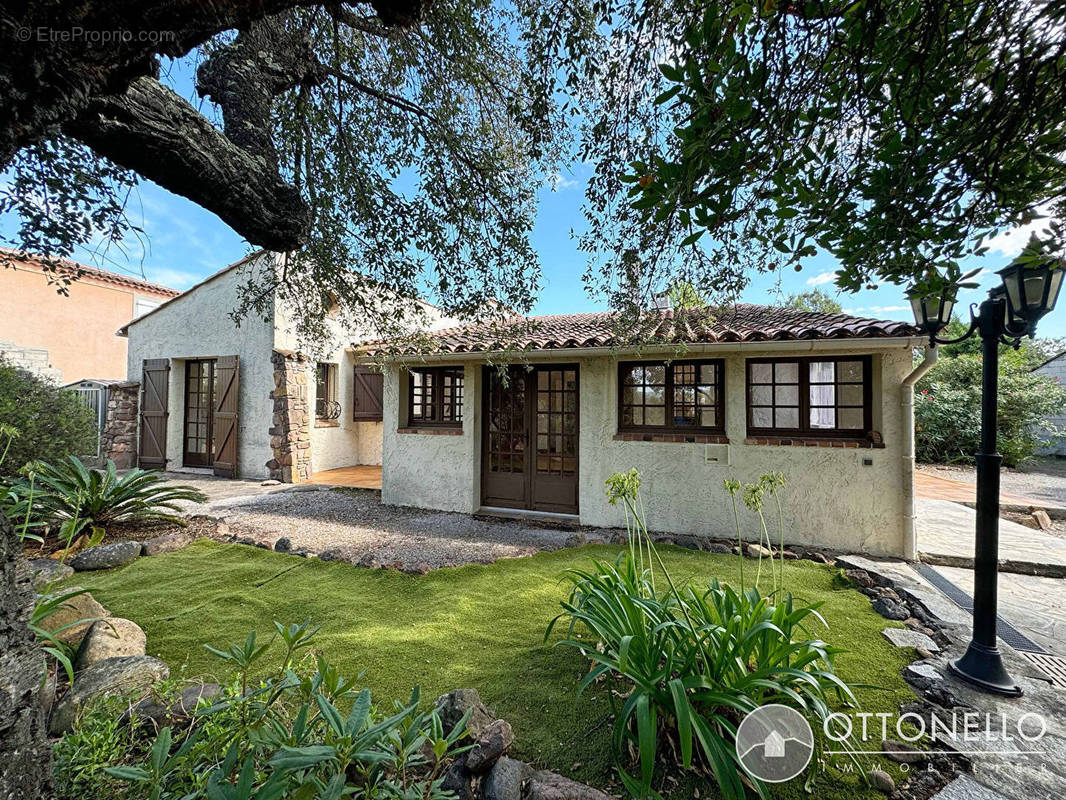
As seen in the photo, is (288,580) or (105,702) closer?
(105,702)

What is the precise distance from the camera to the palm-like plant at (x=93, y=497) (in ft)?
14.3

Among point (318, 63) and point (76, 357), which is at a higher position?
point (318, 63)

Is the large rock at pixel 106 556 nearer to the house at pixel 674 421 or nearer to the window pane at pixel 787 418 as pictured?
the house at pixel 674 421

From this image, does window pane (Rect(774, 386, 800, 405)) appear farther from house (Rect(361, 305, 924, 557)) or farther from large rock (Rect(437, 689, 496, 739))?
large rock (Rect(437, 689, 496, 739))

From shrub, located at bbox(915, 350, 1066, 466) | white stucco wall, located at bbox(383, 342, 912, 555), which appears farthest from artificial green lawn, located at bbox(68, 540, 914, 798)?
shrub, located at bbox(915, 350, 1066, 466)

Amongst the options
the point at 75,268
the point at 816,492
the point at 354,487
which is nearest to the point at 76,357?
the point at 354,487

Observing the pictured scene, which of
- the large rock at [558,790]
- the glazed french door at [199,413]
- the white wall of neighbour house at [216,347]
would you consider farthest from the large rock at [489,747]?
the glazed french door at [199,413]

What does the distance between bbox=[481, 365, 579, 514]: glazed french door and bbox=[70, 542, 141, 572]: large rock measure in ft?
13.8

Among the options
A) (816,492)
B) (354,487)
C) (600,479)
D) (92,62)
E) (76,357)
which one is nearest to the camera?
(92,62)

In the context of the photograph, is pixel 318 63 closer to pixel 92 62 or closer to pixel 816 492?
pixel 92 62

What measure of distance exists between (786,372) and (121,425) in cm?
1382

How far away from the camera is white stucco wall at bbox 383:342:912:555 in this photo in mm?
4727

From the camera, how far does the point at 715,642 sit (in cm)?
189

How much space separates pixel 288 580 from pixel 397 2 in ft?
14.2
